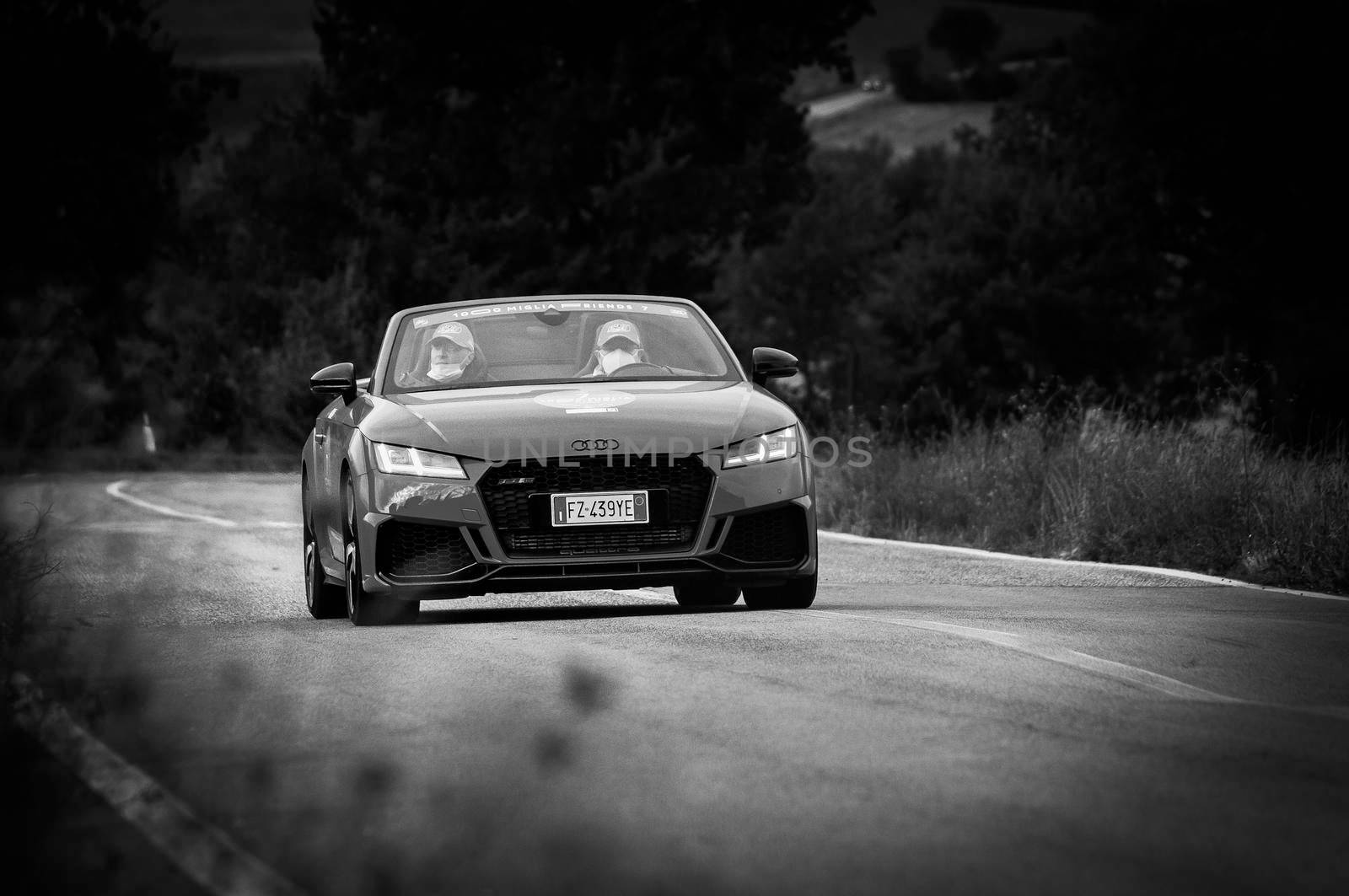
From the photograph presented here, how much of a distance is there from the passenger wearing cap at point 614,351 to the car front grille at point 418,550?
5.12 feet

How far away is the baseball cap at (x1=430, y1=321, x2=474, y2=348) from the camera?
1188 cm

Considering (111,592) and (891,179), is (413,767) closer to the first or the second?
(111,592)

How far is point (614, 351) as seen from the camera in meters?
11.9

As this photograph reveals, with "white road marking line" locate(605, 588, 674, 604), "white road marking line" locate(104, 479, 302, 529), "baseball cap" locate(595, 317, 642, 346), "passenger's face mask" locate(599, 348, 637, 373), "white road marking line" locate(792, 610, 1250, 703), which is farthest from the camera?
"white road marking line" locate(104, 479, 302, 529)

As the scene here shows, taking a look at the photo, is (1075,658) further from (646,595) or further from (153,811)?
(646,595)

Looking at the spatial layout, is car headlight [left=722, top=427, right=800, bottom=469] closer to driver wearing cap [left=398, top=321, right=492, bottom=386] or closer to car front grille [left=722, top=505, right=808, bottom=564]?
car front grille [left=722, top=505, right=808, bottom=564]

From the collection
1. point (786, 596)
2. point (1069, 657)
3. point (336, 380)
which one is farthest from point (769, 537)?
point (336, 380)

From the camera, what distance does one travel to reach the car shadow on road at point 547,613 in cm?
1148

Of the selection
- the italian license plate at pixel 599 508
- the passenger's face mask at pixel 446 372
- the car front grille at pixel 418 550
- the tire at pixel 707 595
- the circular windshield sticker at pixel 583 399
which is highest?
the passenger's face mask at pixel 446 372

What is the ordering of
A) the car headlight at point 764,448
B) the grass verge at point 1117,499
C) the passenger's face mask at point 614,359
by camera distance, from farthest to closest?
the grass verge at point 1117,499 < the passenger's face mask at point 614,359 < the car headlight at point 764,448

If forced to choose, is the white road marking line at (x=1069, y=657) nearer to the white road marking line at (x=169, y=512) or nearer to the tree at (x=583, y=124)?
the white road marking line at (x=169, y=512)

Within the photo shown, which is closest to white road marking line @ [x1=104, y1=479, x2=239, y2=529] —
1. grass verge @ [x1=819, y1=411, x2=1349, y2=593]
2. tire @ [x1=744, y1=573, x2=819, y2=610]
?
grass verge @ [x1=819, y1=411, x2=1349, y2=593]

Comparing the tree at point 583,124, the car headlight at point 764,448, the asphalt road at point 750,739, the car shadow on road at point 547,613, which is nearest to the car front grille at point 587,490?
the car headlight at point 764,448

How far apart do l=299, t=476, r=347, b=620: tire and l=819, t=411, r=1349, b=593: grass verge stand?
531 cm
